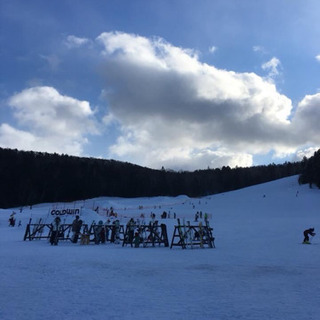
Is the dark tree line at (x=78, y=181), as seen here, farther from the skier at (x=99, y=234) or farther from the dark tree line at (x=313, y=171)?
the skier at (x=99, y=234)

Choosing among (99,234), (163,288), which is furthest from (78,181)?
(163,288)

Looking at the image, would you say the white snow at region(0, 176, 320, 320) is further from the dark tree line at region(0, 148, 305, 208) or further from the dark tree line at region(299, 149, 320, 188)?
the dark tree line at region(0, 148, 305, 208)

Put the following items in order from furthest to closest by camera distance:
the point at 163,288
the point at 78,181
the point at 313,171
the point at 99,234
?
the point at 78,181, the point at 313,171, the point at 99,234, the point at 163,288

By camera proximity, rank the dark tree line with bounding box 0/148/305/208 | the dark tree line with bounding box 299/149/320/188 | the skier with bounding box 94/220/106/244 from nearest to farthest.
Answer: the skier with bounding box 94/220/106/244
the dark tree line with bounding box 299/149/320/188
the dark tree line with bounding box 0/148/305/208

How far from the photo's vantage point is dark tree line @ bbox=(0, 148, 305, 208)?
88.5 metres

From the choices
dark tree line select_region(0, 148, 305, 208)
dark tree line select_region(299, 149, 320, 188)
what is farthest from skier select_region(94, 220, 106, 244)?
dark tree line select_region(0, 148, 305, 208)

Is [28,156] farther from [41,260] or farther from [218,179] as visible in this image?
[41,260]

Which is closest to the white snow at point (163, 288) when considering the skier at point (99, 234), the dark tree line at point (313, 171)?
the skier at point (99, 234)

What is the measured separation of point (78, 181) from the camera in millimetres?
98250

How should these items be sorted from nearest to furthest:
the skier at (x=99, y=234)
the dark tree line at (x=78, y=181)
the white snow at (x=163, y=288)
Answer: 1. the white snow at (x=163, y=288)
2. the skier at (x=99, y=234)
3. the dark tree line at (x=78, y=181)

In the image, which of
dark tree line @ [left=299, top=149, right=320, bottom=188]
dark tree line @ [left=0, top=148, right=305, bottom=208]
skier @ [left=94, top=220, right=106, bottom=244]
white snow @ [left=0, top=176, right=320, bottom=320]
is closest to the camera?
white snow @ [left=0, top=176, right=320, bottom=320]

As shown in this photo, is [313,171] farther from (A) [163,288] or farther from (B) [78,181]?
(A) [163,288]

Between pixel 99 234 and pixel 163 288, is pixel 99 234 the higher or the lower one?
the higher one

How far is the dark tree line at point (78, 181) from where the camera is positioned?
8850cm
